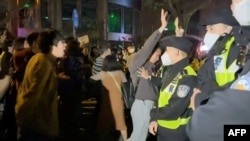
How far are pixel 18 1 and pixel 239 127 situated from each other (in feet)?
86.4

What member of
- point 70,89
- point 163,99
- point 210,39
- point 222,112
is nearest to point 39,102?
point 163,99

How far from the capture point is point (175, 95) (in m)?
4.22

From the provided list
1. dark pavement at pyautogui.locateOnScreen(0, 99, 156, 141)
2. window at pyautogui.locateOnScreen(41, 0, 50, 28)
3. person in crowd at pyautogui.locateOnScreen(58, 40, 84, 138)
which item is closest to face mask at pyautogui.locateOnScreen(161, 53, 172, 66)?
dark pavement at pyautogui.locateOnScreen(0, 99, 156, 141)

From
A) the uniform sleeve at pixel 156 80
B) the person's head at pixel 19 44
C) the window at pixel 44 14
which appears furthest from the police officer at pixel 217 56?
the window at pixel 44 14

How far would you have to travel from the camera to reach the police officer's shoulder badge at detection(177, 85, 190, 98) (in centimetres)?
413

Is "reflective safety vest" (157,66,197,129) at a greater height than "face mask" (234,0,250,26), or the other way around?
"face mask" (234,0,250,26)

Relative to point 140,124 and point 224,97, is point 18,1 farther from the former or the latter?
point 224,97

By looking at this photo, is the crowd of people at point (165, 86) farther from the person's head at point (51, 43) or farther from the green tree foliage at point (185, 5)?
the green tree foliage at point (185, 5)

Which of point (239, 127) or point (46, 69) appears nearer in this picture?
point (239, 127)

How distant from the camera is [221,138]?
1.55 meters

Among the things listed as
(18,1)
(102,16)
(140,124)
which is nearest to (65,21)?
(102,16)

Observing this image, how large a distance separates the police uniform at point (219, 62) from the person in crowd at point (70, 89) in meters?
4.82

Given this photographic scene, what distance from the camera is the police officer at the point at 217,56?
10.8 feet

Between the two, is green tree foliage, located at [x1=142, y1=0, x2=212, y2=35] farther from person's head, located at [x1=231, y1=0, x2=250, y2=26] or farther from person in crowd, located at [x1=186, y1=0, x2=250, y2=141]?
person in crowd, located at [x1=186, y1=0, x2=250, y2=141]
